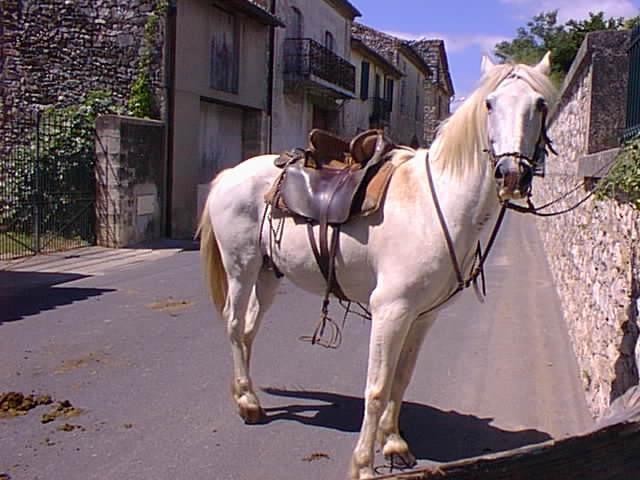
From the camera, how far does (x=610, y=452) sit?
2066 millimetres

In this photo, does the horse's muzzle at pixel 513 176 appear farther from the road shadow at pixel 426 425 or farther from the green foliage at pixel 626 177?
the road shadow at pixel 426 425

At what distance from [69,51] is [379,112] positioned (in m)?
22.1

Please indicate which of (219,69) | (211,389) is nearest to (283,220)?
(211,389)

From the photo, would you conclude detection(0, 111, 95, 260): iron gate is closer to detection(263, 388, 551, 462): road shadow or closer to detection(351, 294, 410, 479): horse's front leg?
detection(263, 388, 551, 462): road shadow

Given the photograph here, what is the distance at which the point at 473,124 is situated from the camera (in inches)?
153

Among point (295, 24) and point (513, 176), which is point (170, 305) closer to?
point (513, 176)

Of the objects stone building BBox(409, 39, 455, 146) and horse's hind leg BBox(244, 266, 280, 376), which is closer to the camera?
horse's hind leg BBox(244, 266, 280, 376)

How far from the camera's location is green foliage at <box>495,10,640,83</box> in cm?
476

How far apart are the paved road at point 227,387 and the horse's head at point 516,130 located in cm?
183

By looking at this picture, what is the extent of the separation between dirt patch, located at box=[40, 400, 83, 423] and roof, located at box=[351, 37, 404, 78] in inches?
1144

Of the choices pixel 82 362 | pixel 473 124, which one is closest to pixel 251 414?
pixel 82 362

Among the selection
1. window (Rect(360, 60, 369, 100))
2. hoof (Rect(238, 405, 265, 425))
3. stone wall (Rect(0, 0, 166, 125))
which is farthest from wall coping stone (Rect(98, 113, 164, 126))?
window (Rect(360, 60, 369, 100))

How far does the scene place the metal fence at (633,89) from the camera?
520 centimetres

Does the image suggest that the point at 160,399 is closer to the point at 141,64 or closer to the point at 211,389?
the point at 211,389
